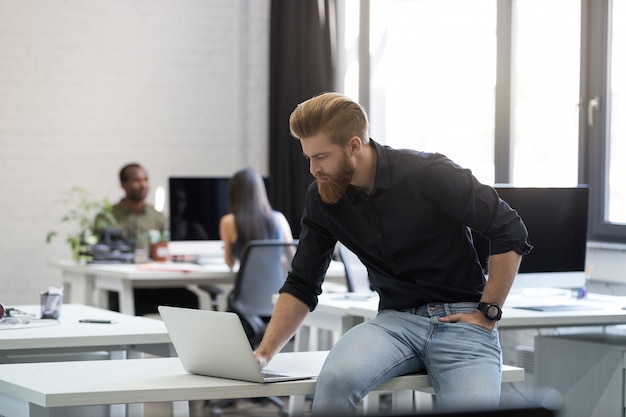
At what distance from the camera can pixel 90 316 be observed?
327cm

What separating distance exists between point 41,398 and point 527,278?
2.14 meters

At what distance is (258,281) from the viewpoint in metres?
4.70

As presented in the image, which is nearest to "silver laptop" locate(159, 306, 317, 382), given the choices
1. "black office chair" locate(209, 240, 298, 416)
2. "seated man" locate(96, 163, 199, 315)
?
"black office chair" locate(209, 240, 298, 416)

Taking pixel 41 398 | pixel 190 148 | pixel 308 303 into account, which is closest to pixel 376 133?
pixel 190 148

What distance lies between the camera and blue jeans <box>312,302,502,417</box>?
220 cm

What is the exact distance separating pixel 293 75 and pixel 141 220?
1493mm

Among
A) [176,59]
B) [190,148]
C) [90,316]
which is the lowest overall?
[90,316]

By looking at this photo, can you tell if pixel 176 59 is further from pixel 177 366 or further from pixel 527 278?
pixel 177 366

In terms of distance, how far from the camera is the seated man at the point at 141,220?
554 cm

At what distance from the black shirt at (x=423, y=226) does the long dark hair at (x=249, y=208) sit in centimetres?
245

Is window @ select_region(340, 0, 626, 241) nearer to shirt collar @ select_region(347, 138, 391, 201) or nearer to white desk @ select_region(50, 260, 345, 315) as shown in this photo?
white desk @ select_region(50, 260, 345, 315)

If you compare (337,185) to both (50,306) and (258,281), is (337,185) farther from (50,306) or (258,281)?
(258,281)

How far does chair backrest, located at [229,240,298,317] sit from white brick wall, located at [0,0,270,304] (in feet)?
6.91

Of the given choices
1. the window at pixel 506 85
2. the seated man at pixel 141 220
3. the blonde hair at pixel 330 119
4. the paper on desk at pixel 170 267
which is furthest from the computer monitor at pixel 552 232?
the seated man at pixel 141 220
